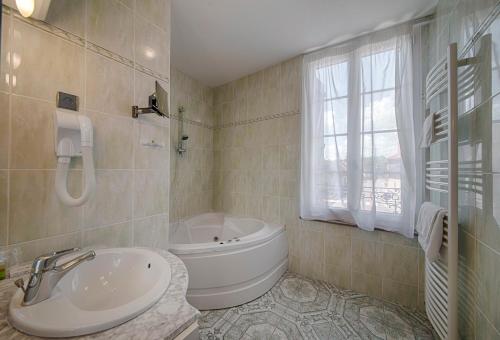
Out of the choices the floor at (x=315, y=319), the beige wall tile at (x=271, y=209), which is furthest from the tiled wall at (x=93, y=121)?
the beige wall tile at (x=271, y=209)

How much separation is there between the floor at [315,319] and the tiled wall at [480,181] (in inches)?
23.1

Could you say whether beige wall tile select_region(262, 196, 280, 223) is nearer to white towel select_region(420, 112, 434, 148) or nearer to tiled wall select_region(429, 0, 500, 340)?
white towel select_region(420, 112, 434, 148)

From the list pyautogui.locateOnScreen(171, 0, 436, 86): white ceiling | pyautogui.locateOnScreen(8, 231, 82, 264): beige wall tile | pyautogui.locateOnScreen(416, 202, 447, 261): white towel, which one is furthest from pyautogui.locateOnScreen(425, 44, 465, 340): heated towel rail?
pyautogui.locateOnScreen(8, 231, 82, 264): beige wall tile

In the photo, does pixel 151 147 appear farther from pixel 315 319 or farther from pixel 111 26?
pixel 315 319

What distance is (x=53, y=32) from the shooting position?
1.00 metres

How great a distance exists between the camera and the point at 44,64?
966 millimetres

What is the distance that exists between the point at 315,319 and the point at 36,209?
190 cm

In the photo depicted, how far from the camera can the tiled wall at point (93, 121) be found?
2.92ft

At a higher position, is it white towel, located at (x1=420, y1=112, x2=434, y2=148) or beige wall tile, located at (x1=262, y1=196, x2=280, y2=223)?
white towel, located at (x1=420, y1=112, x2=434, y2=148)

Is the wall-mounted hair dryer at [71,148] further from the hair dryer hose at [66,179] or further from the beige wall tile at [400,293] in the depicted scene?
the beige wall tile at [400,293]

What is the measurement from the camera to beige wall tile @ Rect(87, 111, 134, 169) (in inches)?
45.4

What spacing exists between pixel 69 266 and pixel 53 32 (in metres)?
1.07

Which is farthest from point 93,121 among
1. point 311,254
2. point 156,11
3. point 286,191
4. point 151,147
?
point 311,254

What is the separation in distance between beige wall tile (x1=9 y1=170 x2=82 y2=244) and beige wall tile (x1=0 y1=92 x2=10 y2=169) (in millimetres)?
60
